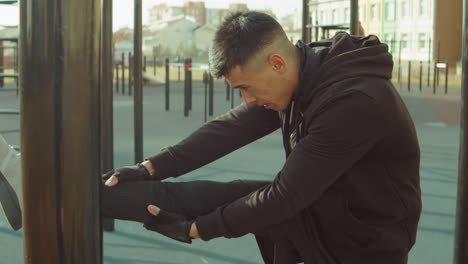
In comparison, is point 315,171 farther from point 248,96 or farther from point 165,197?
point 165,197

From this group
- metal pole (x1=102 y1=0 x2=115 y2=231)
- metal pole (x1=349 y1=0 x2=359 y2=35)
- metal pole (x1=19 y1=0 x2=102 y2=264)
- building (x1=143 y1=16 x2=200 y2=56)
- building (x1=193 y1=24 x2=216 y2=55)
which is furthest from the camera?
building (x1=143 y1=16 x2=200 y2=56)

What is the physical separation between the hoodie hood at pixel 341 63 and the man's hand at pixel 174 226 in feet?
1.34

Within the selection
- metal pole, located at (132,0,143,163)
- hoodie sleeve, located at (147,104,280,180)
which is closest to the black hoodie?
hoodie sleeve, located at (147,104,280,180)

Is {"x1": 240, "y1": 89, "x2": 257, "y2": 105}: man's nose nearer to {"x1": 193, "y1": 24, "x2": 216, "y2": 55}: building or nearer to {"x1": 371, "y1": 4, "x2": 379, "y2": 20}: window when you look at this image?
{"x1": 371, "y1": 4, "x2": 379, "y2": 20}: window

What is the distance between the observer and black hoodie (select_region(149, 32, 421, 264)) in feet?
4.43

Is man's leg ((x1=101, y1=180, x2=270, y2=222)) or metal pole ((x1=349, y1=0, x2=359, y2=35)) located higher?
metal pole ((x1=349, y1=0, x2=359, y2=35))

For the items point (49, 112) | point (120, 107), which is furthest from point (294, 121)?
point (120, 107)

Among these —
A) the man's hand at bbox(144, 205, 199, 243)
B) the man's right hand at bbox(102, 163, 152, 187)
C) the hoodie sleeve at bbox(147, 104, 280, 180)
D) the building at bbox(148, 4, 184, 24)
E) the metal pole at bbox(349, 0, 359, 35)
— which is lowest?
the man's hand at bbox(144, 205, 199, 243)

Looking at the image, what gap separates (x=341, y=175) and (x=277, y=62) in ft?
0.99

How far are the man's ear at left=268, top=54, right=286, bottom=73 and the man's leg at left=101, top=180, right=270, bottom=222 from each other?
0.34m

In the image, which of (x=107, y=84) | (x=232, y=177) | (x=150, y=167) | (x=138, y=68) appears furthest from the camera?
(x=232, y=177)

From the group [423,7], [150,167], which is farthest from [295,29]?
[150,167]

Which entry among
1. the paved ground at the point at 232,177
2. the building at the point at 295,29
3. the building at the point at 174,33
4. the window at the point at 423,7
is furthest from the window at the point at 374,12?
the paved ground at the point at 232,177

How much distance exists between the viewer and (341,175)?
143cm
